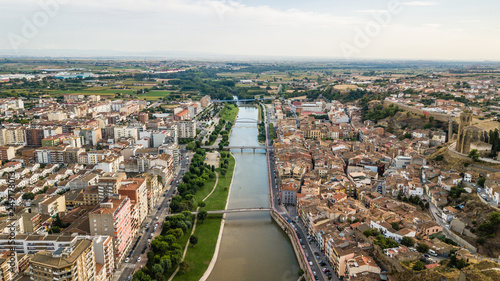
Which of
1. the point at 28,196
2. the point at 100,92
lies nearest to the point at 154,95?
the point at 100,92

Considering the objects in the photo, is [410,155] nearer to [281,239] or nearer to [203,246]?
[281,239]

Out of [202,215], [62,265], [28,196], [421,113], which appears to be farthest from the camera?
[421,113]

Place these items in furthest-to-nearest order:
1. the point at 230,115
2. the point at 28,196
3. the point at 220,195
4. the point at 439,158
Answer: the point at 230,115, the point at 439,158, the point at 220,195, the point at 28,196

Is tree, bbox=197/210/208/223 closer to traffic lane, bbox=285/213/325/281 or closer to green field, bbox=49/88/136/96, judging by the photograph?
traffic lane, bbox=285/213/325/281

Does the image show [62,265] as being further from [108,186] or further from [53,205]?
[53,205]

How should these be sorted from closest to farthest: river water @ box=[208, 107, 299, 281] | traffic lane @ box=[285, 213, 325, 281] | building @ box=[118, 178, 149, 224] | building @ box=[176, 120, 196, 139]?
traffic lane @ box=[285, 213, 325, 281] < river water @ box=[208, 107, 299, 281] < building @ box=[118, 178, 149, 224] < building @ box=[176, 120, 196, 139]

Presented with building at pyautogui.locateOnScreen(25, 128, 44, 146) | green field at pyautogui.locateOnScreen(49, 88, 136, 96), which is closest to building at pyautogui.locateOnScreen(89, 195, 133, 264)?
building at pyautogui.locateOnScreen(25, 128, 44, 146)

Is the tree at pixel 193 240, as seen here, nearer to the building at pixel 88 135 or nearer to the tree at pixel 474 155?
the tree at pixel 474 155
